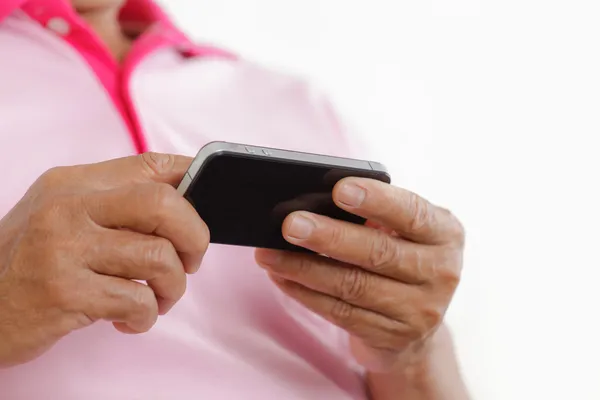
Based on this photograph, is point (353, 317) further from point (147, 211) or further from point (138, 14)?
point (138, 14)

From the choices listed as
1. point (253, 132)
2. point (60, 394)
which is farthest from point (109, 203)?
point (253, 132)

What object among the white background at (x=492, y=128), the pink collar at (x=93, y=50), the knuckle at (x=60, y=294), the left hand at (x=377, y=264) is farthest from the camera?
the white background at (x=492, y=128)

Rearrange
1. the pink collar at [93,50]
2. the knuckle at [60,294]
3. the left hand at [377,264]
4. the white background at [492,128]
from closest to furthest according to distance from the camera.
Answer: the knuckle at [60,294], the left hand at [377,264], the pink collar at [93,50], the white background at [492,128]

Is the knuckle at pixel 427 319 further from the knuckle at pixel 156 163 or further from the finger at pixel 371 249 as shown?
the knuckle at pixel 156 163

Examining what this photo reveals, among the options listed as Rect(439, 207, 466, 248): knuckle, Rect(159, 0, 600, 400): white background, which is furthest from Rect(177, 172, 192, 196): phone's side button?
Rect(159, 0, 600, 400): white background

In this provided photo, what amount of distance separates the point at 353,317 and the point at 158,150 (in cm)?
26

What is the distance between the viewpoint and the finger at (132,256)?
48cm

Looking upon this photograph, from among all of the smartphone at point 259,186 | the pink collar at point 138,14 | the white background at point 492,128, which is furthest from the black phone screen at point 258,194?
the white background at point 492,128

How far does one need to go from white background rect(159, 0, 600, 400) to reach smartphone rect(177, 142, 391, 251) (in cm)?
54

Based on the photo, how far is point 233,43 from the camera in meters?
1.19

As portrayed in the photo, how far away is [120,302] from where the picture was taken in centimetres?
49

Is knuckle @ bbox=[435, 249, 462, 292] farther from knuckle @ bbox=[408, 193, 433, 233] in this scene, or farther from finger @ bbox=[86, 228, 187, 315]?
finger @ bbox=[86, 228, 187, 315]

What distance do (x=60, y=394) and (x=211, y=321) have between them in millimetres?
157

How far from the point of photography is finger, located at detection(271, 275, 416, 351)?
2.18 ft
